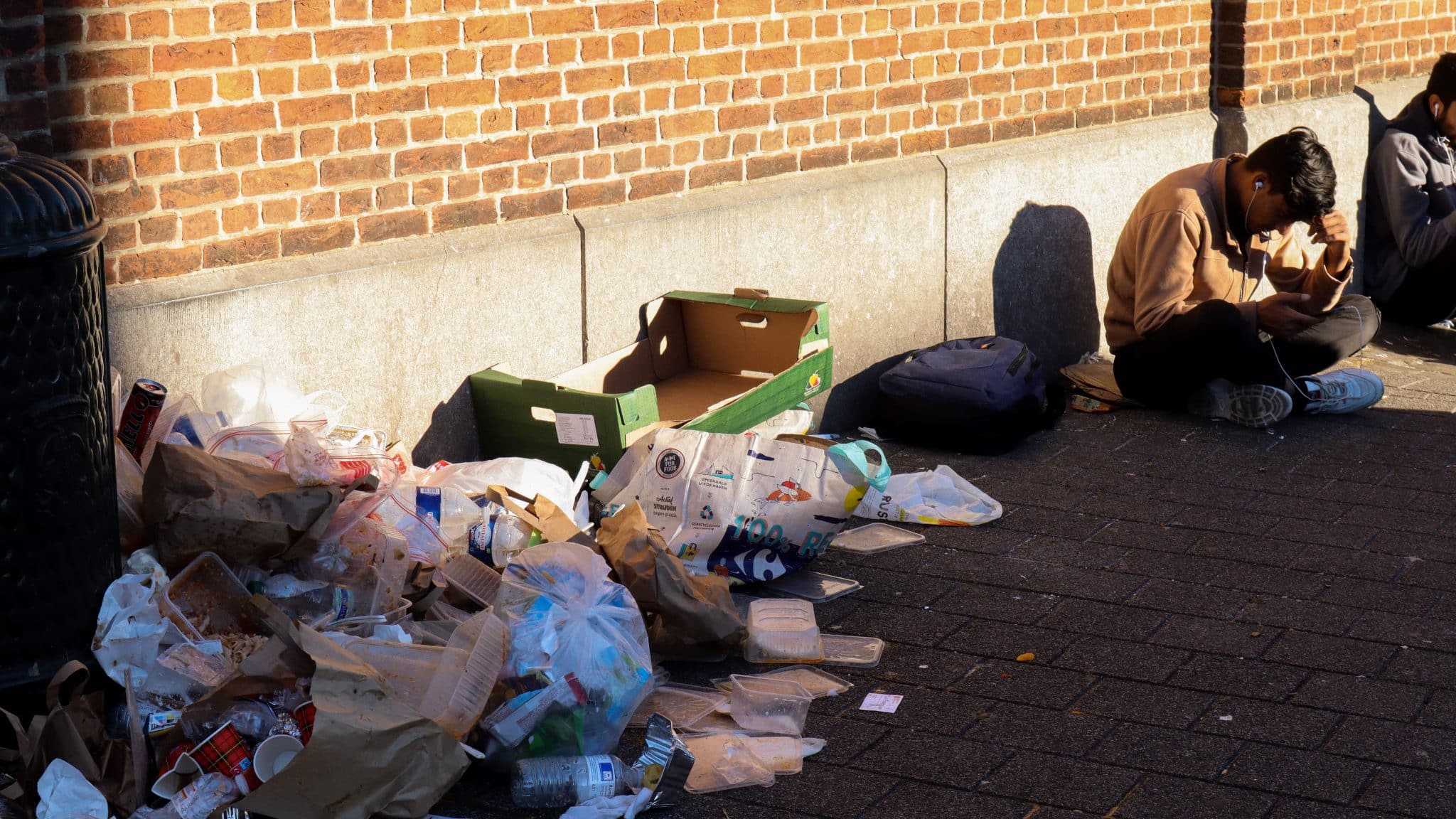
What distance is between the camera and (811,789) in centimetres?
322

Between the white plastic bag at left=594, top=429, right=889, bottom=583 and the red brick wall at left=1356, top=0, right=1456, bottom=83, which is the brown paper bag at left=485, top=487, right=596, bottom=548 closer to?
the white plastic bag at left=594, top=429, right=889, bottom=583

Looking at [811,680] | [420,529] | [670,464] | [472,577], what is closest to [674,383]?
[670,464]

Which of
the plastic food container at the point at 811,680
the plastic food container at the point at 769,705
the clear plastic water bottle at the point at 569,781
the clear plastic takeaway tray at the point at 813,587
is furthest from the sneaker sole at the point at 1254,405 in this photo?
the clear plastic water bottle at the point at 569,781

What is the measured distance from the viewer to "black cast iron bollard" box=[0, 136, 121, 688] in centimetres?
298

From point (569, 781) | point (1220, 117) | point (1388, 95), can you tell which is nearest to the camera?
point (569, 781)

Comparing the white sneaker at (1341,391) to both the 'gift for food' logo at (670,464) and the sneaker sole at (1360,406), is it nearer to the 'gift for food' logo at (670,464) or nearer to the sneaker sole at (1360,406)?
the sneaker sole at (1360,406)

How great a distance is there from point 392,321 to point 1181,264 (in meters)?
3.25

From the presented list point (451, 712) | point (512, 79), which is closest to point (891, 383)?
point (512, 79)

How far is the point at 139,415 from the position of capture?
375 centimetres

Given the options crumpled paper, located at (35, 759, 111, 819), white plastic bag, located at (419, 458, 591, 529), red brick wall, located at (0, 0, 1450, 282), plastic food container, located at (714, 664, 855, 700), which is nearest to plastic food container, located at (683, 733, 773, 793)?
plastic food container, located at (714, 664, 855, 700)

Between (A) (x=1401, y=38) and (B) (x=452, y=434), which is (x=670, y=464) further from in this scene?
(A) (x=1401, y=38)

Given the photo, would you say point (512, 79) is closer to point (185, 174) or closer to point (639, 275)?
point (639, 275)

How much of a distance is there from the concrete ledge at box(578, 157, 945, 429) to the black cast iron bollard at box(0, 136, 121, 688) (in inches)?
82.9

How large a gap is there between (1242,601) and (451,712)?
2.32 m
